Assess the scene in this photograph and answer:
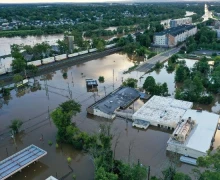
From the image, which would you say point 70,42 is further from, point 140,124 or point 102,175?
point 102,175

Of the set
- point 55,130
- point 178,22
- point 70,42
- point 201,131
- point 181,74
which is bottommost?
point 55,130

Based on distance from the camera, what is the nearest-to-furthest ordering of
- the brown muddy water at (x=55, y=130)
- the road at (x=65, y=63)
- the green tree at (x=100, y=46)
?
the brown muddy water at (x=55, y=130) → the road at (x=65, y=63) → the green tree at (x=100, y=46)

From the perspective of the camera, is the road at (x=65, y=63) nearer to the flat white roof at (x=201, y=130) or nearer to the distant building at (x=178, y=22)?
the flat white roof at (x=201, y=130)

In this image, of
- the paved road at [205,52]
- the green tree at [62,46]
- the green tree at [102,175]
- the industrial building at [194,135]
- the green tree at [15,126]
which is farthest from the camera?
the paved road at [205,52]

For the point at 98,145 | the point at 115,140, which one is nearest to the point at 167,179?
the point at 98,145

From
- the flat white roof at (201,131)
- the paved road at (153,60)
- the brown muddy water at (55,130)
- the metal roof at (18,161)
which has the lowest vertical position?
the brown muddy water at (55,130)

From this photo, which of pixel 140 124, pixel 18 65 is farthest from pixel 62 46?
pixel 140 124

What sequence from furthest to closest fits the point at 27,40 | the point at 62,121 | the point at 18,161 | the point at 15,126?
the point at 27,40 < the point at 15,126 < the point at 62,121 < the point at 18,161

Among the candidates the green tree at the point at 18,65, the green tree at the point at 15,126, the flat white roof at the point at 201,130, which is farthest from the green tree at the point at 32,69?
the flat white roof at the point at 201,130

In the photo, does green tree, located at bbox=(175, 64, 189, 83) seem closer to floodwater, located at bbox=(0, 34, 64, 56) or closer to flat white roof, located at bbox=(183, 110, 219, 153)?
flat white roof, located at bbox=(183, 110, 219, 153)
